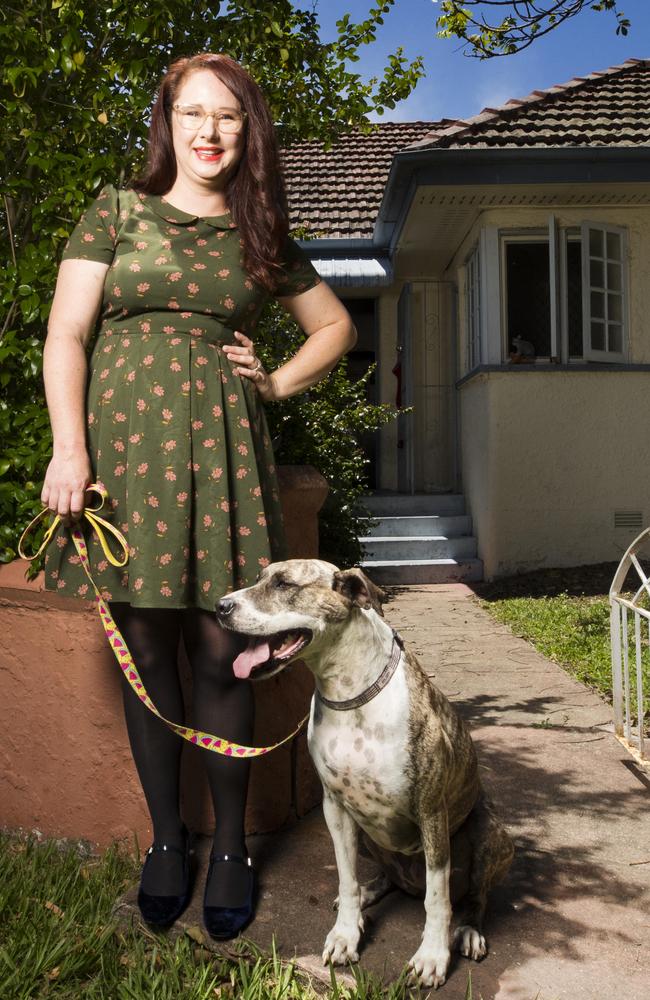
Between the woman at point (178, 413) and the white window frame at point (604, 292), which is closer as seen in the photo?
the woman at point (178, 413)

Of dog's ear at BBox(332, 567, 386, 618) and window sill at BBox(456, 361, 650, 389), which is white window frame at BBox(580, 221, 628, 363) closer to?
window sill at BBox(456, 361, 650, 389)

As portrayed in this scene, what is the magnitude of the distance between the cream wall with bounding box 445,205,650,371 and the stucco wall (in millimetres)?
404

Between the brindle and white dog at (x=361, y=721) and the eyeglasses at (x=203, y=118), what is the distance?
3.86 feet

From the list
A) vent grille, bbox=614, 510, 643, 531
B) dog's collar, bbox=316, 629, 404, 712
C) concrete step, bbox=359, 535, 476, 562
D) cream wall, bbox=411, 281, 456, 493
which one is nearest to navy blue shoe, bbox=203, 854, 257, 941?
dog's collar, bbox=316, 629, 404, 712

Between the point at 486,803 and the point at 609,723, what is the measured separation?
7.96 ft

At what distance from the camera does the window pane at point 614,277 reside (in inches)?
381

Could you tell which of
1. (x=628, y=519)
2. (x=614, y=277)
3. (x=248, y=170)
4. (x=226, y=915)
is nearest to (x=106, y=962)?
(x=226, y=915)

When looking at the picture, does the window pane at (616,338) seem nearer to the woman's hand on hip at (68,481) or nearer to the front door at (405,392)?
the front door at (405,392)

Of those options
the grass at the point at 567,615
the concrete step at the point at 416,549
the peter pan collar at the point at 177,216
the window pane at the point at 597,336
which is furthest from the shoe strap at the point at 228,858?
the window pane at the point at 597,336

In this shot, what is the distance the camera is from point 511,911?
273 centimetres

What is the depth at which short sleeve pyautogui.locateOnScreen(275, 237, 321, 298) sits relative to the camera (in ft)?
9.11

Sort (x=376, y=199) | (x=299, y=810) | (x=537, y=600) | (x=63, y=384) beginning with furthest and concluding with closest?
(x=376, y=199) → (x=537, y=600) → (x=299, y=810) → (x=63, y=384)

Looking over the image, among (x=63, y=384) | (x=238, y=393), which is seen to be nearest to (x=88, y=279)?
(x=63, y=384)

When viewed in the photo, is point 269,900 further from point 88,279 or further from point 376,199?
point 376,199
